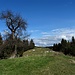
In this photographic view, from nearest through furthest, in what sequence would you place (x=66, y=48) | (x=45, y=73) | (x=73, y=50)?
(x=45, y=73) → (x=73, y=50) → (x=66, y=48)

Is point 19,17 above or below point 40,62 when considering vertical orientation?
above

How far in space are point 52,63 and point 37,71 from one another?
7.54ft

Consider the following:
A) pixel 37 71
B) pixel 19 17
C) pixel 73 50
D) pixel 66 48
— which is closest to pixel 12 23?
pixel 19 17

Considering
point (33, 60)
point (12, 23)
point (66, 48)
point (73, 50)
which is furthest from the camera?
point (66, 48)

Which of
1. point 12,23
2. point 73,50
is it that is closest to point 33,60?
point 12,23

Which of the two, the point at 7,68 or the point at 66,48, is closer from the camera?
the point at 7,68

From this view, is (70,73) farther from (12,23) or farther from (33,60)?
(12,23)

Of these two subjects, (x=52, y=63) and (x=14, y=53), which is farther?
(x=14, y=53)

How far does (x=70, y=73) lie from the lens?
51.7 ft

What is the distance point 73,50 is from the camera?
7594 centimetres

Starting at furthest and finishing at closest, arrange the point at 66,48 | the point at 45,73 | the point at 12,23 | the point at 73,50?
the point at 66,48, the point at 73,50, the point at 12,23, the point at 45,73

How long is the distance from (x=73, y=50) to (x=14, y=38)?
44425mm

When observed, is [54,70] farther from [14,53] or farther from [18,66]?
[14,53]

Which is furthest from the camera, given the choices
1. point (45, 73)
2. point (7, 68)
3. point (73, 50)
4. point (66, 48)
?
point (66, 48)
